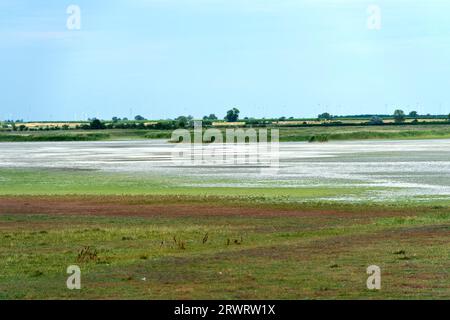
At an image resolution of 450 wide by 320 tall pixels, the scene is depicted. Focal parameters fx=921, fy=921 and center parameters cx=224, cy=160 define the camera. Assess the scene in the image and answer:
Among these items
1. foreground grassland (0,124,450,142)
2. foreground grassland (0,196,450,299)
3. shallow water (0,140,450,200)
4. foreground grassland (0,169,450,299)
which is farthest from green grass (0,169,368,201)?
foreground grassland (0,124,450,142)

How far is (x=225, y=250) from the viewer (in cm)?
2330

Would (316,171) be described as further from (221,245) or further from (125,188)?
(221,245)

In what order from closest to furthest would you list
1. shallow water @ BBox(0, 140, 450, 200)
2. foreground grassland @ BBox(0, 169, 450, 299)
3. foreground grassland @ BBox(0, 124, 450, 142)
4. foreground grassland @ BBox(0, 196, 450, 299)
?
foreground grassland @ BBox(0, 196, 450, 299) < foreground grassland @ BBox(0, 169, 450, 299) < shallow water @ BBox(0, 140, 450, 200) < foreground grassland @ BBox(0, 124, 450, 142)

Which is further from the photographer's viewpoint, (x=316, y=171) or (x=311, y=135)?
(x=311, y=135)

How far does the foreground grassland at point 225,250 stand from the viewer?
17.5 meters

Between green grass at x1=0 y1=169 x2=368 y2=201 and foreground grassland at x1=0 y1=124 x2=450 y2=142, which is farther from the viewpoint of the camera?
foreground grassland at x1=0 y1=124 x2=450 y2=142

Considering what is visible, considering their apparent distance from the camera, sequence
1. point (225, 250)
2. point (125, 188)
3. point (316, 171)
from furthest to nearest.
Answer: point (316, 171), point (125, 188), point (225, 250)

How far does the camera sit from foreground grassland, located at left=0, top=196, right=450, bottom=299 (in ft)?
57.5

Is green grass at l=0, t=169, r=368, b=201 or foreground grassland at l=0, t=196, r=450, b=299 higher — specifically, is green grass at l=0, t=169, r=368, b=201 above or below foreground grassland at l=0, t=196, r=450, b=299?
below

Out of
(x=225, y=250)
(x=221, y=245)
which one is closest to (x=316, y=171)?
(x=221, y=245)

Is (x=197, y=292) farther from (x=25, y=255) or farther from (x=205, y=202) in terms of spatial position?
(x=205, y=202)

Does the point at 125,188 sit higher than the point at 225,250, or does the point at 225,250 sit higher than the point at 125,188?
the point at 225,250

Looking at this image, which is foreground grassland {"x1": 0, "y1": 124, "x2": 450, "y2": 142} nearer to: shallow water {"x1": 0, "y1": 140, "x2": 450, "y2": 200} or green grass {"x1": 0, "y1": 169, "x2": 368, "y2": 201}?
shallow water {"x1": 0, "y1": 140, "x2": 450, "y2": 200}

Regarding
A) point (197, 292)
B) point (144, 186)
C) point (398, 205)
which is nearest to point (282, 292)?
point (197, 292)
